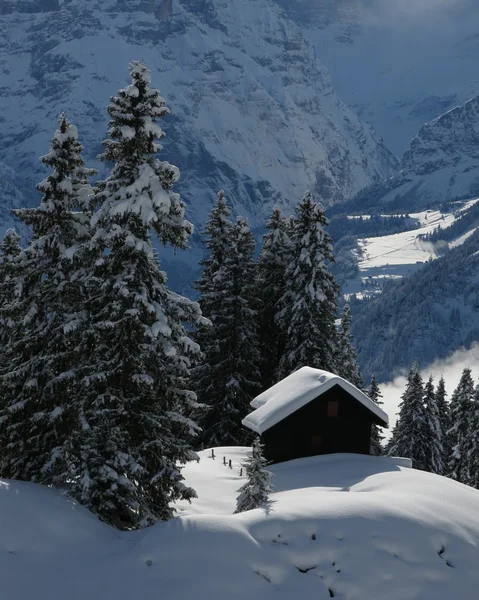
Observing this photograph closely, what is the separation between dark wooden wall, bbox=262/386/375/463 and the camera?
31078mm

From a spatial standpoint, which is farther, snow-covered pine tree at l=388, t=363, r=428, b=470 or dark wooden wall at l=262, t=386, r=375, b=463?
snow-covered pine tree at l=388, t=363, r=428, b=470

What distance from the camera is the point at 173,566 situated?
15.3 metres

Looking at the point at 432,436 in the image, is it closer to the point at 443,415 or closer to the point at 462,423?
the point at 462,423

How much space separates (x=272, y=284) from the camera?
140 ft

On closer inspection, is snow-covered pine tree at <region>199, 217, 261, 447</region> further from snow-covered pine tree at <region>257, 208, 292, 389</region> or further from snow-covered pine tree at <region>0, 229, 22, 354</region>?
snow-covered pine tree at <region>0, 229, 22, 354</region>

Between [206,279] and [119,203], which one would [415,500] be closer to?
[119,203]

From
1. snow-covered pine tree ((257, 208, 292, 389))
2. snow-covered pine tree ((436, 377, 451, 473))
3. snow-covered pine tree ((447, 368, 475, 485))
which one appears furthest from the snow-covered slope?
snow-covered pine tree ((436, 377, 451, 473))

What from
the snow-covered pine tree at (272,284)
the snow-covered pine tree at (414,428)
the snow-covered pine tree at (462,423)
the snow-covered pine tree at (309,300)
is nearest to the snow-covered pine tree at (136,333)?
the snow-covered pine tree at (309,300)

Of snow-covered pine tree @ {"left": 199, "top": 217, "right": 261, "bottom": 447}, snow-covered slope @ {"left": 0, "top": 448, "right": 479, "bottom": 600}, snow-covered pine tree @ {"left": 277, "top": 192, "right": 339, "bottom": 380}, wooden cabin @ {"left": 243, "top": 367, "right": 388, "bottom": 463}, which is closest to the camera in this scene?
snow-covered slope @ {"left": 0, "top": 448, "right": 479, "bottom": 600}

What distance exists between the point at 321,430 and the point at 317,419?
494mm

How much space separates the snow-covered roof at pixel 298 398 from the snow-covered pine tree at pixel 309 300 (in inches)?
277

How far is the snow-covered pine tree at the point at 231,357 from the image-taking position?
129 feet

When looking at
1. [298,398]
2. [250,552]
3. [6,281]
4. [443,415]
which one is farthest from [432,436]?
[250,552]

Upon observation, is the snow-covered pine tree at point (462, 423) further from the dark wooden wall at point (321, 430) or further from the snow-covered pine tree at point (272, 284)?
the dark wooden wall at point (321, 430)
